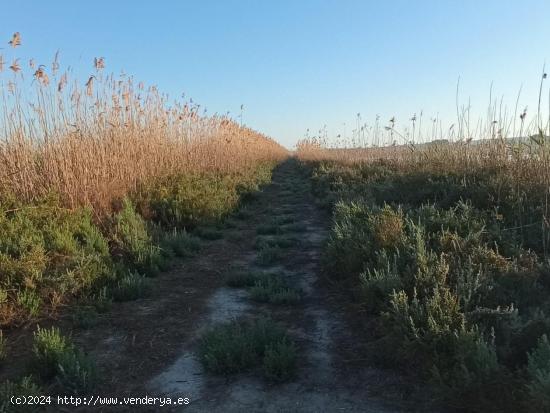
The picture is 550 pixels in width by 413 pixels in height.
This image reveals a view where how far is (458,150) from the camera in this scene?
822cm

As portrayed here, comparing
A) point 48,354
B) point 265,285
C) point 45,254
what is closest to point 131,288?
point 45,254

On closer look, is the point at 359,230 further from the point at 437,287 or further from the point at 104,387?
the point at 104,387

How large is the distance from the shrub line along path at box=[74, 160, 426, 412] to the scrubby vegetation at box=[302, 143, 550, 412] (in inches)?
10.7

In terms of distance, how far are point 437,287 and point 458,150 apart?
18.9 ft

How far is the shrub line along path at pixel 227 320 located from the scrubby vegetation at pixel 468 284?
272 mm

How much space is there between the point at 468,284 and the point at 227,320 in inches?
76.3

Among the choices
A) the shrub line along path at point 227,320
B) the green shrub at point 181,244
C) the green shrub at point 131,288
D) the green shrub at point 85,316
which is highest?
the green shrub at point 181,244

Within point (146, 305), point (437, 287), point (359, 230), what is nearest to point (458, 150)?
point (359, 230)

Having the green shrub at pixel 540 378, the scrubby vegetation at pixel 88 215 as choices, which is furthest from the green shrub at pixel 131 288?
the green shrub at pixel 540 378

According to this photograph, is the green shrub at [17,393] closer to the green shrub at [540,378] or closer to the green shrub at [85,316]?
the green shrub at [85,316]

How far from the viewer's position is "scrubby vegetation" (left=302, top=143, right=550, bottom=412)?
2.40 m

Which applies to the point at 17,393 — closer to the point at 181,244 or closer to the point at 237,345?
the point at 237,345

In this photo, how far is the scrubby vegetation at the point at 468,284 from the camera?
2398 mm

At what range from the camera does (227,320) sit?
12.6ft
